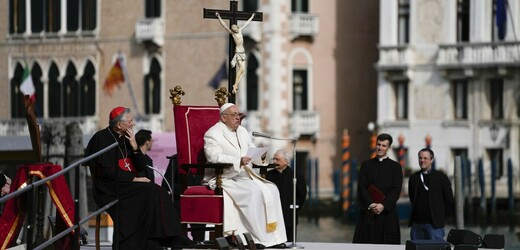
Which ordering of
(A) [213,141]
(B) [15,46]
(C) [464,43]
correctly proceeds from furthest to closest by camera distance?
1. (B) [15,46]
2. (C) [464,43]
3. (A) [213,141]

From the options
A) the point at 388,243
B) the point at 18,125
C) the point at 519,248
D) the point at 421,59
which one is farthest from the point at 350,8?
the point at 388,243

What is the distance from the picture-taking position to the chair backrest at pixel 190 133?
1406 centimetres

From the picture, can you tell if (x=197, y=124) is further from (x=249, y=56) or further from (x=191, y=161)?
(x=249, y=56)

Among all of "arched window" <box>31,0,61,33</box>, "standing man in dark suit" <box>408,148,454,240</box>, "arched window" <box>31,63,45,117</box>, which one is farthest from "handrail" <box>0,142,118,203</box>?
"arched window" <box>31,63,45,117</box>

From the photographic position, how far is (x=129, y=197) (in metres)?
12.7

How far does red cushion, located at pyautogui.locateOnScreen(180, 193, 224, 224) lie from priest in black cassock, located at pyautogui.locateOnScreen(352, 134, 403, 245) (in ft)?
5.53

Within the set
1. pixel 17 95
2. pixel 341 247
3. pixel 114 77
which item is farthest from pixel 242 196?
pixel 17 95

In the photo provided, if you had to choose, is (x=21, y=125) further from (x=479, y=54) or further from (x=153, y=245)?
(x=153, y=245)

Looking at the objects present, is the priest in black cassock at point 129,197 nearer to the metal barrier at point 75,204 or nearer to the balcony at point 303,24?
the metal barrier at point 75,204

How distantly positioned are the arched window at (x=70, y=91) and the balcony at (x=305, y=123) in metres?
6.63

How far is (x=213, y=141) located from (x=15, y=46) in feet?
110

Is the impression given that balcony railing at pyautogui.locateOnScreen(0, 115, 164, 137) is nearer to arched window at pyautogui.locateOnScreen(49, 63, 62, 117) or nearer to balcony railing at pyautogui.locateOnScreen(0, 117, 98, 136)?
balcony railing at pyautogui.locateOnScreen(0, 117, 98, 136)

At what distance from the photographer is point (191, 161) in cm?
1409

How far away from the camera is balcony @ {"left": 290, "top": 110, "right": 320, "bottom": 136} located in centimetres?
4156
